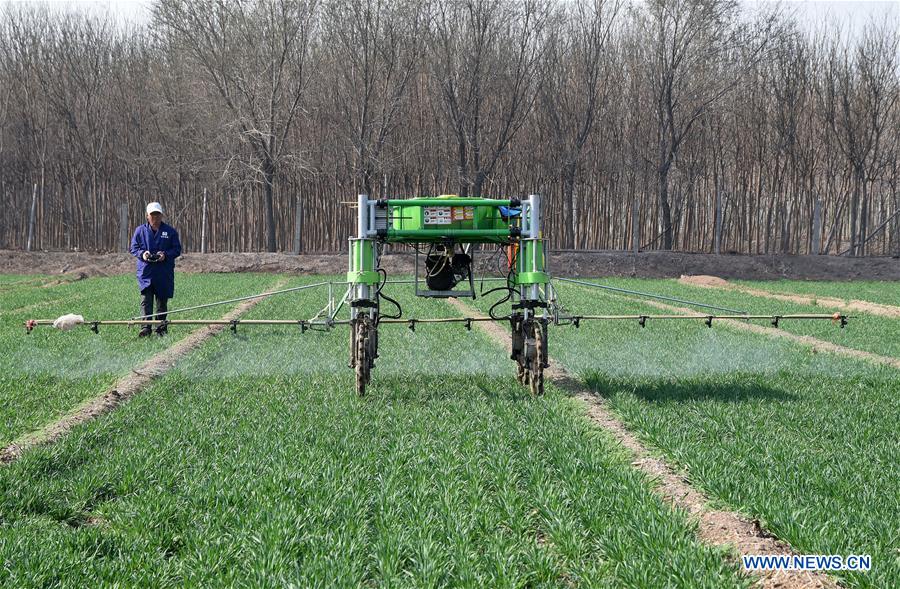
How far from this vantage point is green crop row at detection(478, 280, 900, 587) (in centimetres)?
430

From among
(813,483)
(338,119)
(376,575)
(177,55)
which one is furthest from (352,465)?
(177,55)

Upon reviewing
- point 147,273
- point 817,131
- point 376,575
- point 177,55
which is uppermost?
point 177,55

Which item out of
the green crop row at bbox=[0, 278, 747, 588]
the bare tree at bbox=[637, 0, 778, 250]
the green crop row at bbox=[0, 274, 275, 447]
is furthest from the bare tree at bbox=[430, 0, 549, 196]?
the green crop row at bbox=[0, 278, 747, 588]

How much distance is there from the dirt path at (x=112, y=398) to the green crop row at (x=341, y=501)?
0.24 m

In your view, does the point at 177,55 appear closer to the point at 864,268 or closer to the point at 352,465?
the point at 864,268

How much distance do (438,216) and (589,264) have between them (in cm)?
2459

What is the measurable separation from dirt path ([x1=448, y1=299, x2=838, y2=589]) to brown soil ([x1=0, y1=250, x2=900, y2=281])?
2440cm

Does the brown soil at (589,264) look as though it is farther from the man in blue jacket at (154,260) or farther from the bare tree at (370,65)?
the man in blue jacket at (154,260)

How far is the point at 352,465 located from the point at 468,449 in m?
0.87

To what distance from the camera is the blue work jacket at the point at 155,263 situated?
39.8 feet

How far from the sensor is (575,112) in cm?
3431

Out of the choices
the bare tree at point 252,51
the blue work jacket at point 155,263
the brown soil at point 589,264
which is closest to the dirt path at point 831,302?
the brown soil at point 589,264

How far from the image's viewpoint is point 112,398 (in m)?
7.62

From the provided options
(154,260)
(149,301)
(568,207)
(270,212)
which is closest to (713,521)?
(154,260)
